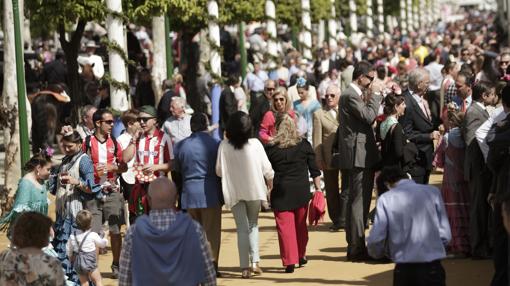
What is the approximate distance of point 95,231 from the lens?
15273 mm

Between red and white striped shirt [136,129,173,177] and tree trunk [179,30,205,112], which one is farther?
tree trunk [179,30,205,112]

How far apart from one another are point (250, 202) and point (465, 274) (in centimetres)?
214

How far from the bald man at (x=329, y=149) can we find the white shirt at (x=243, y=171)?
3.86 m

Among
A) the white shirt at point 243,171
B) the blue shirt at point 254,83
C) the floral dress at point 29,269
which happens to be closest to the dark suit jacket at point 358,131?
the white shirt at point 243,171

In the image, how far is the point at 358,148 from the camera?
54.5 feet

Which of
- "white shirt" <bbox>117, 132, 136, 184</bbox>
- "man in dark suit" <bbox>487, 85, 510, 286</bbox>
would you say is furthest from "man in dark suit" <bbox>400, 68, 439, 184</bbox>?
"man in dark suit" <bbox>487, 85, 510, 286</bbox>

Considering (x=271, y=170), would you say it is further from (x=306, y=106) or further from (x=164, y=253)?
(x=306, y=106)

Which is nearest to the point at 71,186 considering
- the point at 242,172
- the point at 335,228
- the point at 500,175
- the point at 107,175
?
the point at 107,175

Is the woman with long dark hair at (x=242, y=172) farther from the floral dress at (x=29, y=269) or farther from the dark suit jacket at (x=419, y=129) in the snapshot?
the floral dress at (x=29, y=269)

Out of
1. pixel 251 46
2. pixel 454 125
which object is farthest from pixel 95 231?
pixel 251 46

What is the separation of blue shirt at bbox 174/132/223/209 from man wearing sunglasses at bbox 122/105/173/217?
0.52 m

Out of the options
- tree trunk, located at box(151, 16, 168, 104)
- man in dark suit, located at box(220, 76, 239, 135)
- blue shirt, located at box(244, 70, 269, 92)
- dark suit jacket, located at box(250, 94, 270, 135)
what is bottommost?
dark suit jacket, located at box(250, 94, 270, 135)

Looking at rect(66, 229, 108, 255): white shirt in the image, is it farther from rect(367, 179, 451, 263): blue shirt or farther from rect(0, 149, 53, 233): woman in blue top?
rect(367, 179, 451, 263): blue shirt

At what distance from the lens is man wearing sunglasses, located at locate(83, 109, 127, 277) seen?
15.6 m
